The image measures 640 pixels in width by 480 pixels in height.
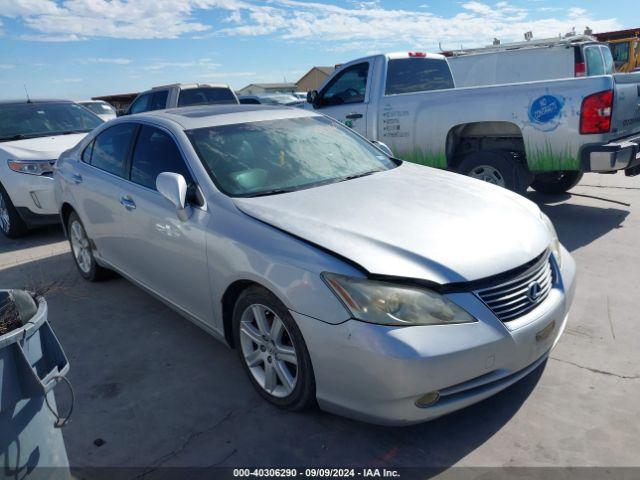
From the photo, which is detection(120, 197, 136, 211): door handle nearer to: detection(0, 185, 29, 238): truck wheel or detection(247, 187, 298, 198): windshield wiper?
detection(247, 187, 298, 198): windshield wiper

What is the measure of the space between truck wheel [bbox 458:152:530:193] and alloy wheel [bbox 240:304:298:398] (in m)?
3.99

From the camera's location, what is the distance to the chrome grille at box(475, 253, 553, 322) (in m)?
2.50

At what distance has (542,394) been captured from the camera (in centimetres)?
291

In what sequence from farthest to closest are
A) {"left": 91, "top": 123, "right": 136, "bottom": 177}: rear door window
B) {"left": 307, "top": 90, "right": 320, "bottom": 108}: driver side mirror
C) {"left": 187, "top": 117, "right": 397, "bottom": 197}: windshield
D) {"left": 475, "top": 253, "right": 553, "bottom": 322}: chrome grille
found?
{"left": 307, "top": 90, "right": 320, "bottom": 108}: driver side mirror < {"left": 91, "top": 123, "right": 136, "bottom": 177}: rear door window < {"left": 187, "top": 117, "right": 397, "bottom": 197}: windshield < {"left": 475, "top": 253, "right": 553, "bottom": 322}: chrome grille

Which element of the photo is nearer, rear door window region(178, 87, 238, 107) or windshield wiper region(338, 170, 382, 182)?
windshield wiper region(338, 170, 382, 182)

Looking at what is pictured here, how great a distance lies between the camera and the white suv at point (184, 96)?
33.4 ft

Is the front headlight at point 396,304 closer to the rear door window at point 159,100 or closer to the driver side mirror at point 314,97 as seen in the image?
the driver side mirror at point 314,97

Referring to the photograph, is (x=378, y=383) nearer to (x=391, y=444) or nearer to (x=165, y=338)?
(x=391, y=444)

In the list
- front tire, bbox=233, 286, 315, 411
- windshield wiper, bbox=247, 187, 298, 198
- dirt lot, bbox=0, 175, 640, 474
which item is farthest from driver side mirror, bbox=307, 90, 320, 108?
front tire, bbox=233, 286, 315, 411

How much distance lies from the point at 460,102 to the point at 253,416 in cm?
453

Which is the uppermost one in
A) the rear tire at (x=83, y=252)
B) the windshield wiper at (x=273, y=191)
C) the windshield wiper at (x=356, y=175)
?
the windshield wiper at (x=273, y=191)

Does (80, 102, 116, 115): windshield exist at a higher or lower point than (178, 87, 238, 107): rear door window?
lower

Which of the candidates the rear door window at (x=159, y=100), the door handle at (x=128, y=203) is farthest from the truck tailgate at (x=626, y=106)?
the rear door window at (x=159, y=100)

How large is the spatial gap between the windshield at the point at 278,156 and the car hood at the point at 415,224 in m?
0.17
